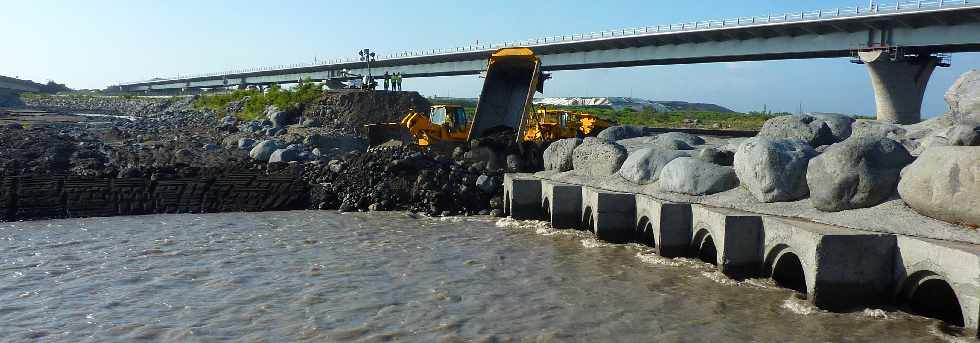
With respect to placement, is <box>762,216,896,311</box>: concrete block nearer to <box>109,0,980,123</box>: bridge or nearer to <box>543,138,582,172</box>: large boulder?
<box>543,138,582,172</box>: large boulder

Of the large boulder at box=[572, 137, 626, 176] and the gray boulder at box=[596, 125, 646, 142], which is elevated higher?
the gray boulder at box=[596, 125, 646, 142]

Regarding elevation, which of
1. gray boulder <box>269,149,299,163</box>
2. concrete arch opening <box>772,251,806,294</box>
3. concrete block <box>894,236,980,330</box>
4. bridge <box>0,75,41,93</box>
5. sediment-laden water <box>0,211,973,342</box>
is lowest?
sediment-laden water <box>0,211,973,342</box>

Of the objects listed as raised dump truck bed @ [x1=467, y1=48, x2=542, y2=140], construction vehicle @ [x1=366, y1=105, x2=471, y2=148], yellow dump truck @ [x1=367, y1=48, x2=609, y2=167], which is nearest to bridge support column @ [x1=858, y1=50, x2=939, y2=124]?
yellow dump truck @ [x1=367, y1=48, x2=609, y2=167]

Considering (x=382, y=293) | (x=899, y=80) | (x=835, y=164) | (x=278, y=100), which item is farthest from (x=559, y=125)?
(x=278, y=100)

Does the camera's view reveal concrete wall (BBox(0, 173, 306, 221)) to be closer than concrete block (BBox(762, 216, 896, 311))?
No

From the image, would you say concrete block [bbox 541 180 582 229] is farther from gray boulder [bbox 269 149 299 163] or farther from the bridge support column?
the bridge support column

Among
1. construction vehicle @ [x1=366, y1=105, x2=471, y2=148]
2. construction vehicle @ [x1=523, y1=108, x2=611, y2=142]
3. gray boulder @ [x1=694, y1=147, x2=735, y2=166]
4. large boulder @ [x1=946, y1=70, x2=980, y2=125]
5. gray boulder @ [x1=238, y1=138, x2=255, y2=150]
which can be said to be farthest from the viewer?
gray boulder @ [x1=238, y1=138, x2=255, y2=150]

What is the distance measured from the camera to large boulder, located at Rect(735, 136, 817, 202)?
10016 mm

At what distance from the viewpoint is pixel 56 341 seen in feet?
23.2

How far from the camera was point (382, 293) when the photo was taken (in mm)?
8961

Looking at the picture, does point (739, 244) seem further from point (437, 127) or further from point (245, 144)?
point (245, 144)

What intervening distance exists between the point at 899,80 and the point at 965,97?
23.1m

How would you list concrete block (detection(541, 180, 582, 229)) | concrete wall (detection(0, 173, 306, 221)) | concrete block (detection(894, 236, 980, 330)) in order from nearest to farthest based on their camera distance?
concrete block (detection(894, 236, 980, 330)) → concrete block (detection(541, 180, 582, 229)) → concrete wall (detection(0, 173, 306, 221))

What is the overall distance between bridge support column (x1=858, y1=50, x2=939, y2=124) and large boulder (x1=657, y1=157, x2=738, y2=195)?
2238 cm
